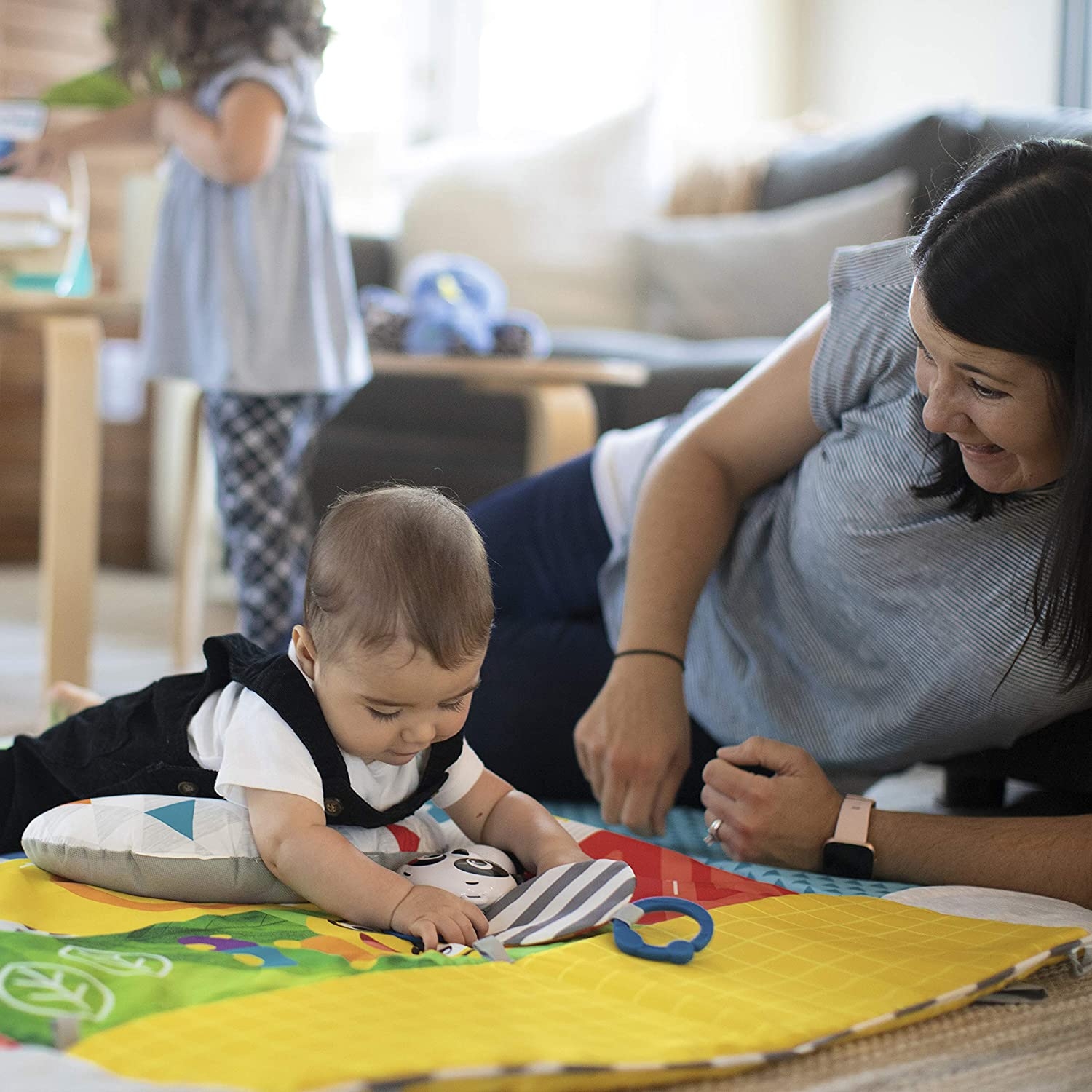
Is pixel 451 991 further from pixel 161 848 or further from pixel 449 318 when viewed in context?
pixel 449 318

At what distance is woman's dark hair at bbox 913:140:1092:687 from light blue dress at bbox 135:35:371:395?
1.10m

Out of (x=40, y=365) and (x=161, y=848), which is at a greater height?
(x=161, y=848)

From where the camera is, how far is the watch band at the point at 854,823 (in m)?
0.98

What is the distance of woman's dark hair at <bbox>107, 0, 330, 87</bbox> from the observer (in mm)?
1698

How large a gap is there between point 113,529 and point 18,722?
6.17 feet

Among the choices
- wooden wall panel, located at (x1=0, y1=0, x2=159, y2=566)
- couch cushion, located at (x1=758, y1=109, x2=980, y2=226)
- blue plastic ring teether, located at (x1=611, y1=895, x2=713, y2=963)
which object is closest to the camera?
blue plastic ring teether, located at (x1=611, y1=895, x2=713, y2=963)

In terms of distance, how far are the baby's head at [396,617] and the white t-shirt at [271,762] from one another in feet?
0.10

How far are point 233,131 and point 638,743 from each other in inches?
41.1

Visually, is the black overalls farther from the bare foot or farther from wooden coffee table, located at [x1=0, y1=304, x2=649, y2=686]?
wooden coffee table, located at [x1=0, y1=304, x2=649, y2=686]

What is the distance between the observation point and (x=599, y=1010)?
684 mm

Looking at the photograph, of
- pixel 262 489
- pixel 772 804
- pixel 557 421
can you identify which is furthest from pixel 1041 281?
pixel 262 489

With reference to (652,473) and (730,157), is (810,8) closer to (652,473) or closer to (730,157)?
(730,157)

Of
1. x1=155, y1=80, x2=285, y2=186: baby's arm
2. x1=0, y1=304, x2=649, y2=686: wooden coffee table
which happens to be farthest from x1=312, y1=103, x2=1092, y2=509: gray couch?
x1=155, y1=80, x2=285, y2=186: baby's arm

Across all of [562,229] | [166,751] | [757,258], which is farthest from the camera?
[562,229]
